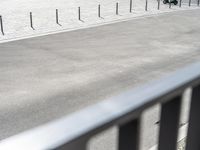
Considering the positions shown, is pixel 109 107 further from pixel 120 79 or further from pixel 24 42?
pixel 24 42

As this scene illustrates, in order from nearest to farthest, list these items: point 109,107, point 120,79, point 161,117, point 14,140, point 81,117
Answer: point 14,140
point 81,117
point 109,107
point 161,117
point 120,79

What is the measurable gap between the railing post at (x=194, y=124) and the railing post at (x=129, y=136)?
78 centimetres

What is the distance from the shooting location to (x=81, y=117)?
1.33m

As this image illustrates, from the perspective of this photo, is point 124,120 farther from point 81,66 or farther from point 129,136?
point 81,66

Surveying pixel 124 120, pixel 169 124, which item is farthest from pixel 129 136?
pixel 169 124

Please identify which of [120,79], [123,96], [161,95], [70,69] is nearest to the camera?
[123,96]

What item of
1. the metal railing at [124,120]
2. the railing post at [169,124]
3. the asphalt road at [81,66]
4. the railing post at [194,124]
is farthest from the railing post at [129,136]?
the asphalt road at [81,66]

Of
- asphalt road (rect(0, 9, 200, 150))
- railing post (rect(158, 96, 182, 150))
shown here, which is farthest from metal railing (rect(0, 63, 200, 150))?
asphalt road (rect(0, 9, 200, 150))

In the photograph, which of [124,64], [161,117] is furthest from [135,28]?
[161,117]

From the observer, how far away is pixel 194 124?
95.8 inches

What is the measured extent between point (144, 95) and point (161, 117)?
43cm

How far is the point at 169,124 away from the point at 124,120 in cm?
59

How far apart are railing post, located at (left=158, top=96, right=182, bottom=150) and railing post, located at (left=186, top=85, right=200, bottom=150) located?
352 mm

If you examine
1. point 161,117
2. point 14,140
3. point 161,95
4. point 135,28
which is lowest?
point 135,28
